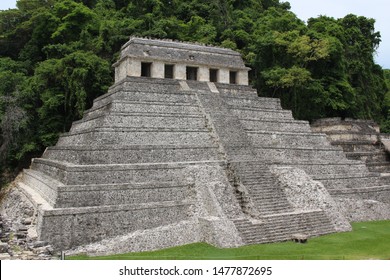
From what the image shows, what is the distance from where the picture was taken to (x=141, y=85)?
66.9 ft

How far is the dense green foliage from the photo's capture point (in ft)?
84.0

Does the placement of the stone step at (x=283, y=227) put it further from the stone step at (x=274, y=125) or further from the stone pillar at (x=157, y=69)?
the stone pillar at (x=157, y=69)

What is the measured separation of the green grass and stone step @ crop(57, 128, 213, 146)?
5.36 metres

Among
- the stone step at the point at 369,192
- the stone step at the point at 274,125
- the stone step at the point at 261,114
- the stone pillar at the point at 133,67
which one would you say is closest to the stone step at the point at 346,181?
the stone step at the point at 369,192

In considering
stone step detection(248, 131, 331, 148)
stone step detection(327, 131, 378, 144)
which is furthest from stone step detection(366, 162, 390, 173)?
stone step detection(248, 131, 331, 148)

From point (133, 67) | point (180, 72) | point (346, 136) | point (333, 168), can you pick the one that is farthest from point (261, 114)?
point (346, 136)

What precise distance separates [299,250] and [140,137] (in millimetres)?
8082

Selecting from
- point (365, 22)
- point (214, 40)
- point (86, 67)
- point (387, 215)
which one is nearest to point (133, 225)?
point (387, 215)

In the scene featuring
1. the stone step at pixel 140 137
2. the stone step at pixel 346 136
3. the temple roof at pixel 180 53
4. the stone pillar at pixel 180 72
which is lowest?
the stone step at pixel 140 137

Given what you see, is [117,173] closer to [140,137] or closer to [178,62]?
[140,137]

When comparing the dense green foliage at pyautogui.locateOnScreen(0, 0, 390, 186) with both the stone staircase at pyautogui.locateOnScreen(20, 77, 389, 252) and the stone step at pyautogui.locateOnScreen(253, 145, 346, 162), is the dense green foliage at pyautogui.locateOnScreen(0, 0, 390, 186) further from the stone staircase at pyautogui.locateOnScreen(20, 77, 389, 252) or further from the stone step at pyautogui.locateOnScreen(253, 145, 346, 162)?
the stone step at pyautogui.locateOnScreen(253, 145, 346, 162)

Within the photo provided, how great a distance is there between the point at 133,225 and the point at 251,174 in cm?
561

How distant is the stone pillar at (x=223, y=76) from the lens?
78.5ft

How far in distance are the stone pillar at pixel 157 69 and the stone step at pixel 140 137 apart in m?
4.89
